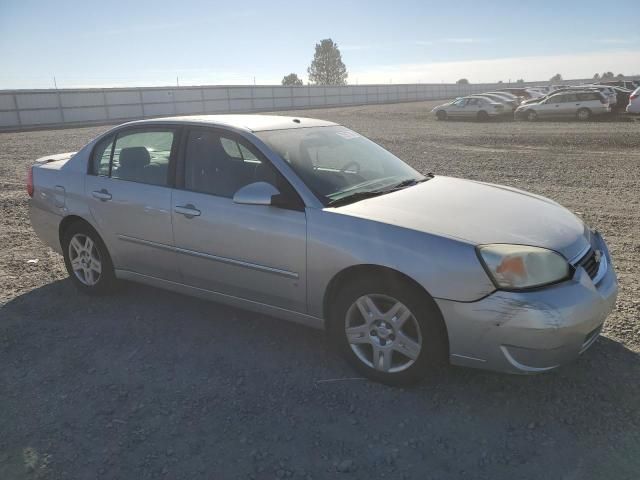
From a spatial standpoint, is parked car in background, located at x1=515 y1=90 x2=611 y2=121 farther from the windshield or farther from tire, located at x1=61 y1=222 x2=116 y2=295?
tire, located at x1=61 y1=222 x2=116 y2=295

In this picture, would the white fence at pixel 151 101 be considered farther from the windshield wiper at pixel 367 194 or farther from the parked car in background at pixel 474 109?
the windshield wiper at pixel 367 194

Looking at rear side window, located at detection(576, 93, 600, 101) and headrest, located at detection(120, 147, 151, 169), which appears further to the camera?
rear side window, located at detection(576, 93, 600, 101)

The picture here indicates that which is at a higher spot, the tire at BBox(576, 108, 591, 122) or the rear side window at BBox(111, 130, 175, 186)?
the rear side window at BBox(111, 130, 175, 186)

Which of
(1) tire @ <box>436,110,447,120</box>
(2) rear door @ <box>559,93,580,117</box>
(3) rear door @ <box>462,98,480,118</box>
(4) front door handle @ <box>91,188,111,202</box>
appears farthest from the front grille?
(1) tire @ <box>436,110,447,120</box>

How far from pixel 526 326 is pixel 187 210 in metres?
2.40

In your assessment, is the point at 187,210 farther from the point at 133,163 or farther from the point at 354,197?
the point at 354,197

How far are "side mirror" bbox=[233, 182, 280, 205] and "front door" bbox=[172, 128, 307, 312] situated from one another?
0.32ft

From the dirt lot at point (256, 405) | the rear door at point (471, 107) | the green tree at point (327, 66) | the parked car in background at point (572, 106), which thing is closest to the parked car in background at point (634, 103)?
the parked car in background at point (572, 106)

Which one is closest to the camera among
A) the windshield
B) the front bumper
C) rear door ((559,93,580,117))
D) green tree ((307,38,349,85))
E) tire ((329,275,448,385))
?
the front bumper

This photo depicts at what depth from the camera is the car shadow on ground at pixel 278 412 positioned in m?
2.65

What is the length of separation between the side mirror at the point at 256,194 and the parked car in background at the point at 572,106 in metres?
23.9

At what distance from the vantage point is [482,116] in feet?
91.5

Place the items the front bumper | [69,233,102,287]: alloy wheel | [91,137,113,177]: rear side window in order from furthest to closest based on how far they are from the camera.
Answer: [69,233,102,287]: alloy wheel < [91,137,113,177]: rear side window < the front bumper

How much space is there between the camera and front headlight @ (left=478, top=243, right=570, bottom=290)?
2.85 metres
